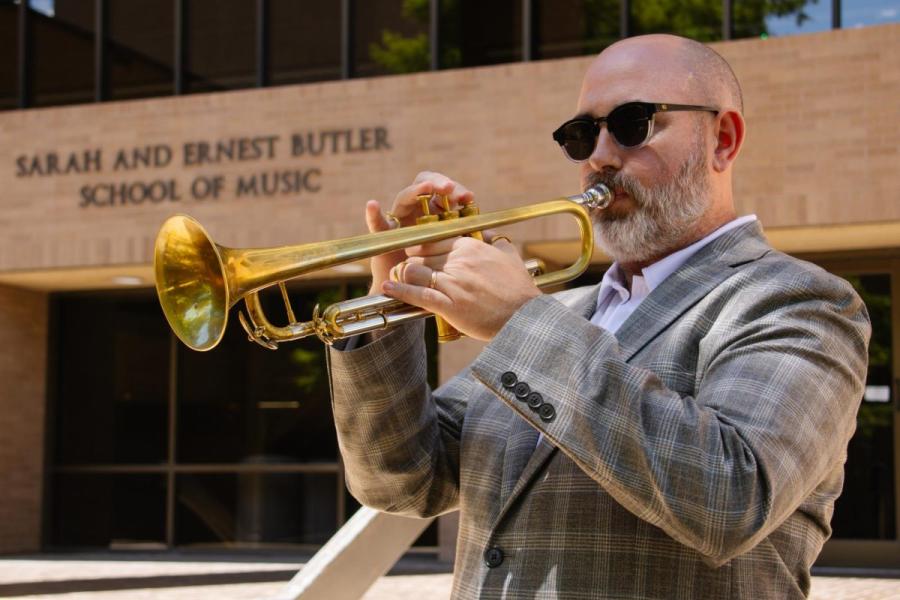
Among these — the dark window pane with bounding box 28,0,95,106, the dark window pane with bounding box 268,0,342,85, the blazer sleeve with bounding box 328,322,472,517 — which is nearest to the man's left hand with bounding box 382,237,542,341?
the blazer sleeve with bounding box 328,322,472,517

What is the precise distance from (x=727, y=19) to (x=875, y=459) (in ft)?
13.7

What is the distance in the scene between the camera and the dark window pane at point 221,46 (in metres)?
13.0

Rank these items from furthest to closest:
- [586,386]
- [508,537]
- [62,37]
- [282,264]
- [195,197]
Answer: [62,37]
[195,197]
[282,264]
[508,537]
[586,386]

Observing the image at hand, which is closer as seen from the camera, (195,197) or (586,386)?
(586,386)

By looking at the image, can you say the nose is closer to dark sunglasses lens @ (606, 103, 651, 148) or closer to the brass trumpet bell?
dark sunglasses lens @ (606, 103, 651, 148)

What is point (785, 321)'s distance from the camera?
82.7 inches

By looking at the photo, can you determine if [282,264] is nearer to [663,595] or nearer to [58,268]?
[663,595]

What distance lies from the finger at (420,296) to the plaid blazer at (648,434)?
111mm

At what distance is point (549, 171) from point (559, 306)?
9277 mm

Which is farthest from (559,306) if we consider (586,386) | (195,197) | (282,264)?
(195,197)

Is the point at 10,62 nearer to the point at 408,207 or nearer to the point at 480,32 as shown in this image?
the point at 480,32

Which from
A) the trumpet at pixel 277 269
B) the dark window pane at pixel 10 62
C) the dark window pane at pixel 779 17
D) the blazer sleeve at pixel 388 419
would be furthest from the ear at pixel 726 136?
the dark window pane at pixel 10 62

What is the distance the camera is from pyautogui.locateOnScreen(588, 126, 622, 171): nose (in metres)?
2.40

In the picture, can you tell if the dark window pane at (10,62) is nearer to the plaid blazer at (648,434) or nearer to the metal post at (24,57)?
the metal post at (24,57)
